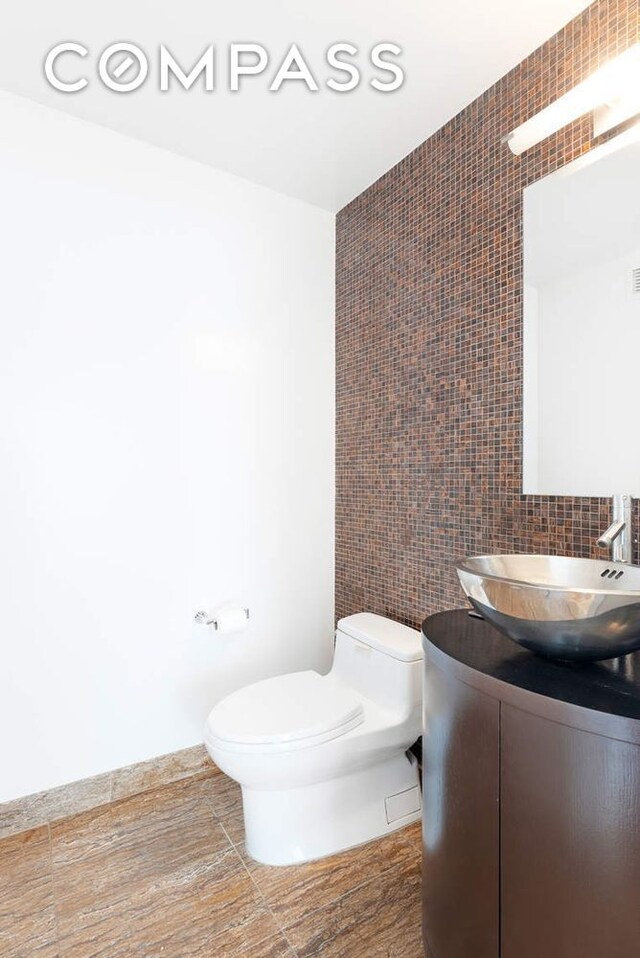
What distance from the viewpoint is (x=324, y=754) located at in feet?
4.90

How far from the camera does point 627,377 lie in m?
1.34

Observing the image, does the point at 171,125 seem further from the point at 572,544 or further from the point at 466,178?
the point at 572,544

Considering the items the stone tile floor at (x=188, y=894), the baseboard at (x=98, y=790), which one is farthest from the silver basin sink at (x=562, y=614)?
the baseboard at (x=98, y=790)

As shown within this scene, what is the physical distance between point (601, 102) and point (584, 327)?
21.1 inches

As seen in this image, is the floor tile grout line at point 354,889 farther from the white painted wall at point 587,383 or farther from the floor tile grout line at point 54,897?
the white painted wall at point 587,383

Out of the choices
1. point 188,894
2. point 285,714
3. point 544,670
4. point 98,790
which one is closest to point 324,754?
point 285,714

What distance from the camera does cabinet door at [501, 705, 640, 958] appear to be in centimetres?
76

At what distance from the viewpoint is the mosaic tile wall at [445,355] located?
58.3 inches

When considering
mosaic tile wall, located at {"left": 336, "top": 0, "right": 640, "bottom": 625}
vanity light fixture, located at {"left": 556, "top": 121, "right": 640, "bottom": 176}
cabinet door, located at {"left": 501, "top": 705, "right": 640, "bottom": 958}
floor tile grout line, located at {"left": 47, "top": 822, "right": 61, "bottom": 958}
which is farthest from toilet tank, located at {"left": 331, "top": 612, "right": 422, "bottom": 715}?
vanity light fixture, located at {"left": 556, "top": 121, "right": 640, "bottom": 176}

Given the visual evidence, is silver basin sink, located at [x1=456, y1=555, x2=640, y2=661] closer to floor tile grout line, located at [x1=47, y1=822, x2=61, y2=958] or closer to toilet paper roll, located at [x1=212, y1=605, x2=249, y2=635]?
toilet paper roll, located at [x1=212, y1=605, x2=249, y2=635]

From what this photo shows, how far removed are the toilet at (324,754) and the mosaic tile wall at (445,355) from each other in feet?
1.12

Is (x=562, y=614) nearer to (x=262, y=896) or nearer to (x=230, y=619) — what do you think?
(x=262, y=896)

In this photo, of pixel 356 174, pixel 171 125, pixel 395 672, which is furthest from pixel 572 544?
pixel 171 125

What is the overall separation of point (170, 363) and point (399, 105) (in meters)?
1.21
